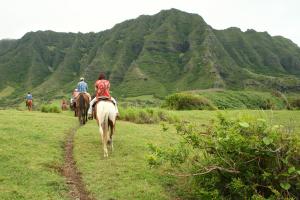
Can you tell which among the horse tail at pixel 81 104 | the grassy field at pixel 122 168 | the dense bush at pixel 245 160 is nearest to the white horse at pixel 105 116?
the grassy field at pixel 122 168

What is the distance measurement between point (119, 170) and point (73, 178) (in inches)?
56.4

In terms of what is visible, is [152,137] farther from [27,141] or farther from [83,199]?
[83,199]

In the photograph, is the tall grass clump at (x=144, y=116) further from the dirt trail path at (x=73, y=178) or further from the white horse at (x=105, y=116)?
the white horse at (x=105, y=116)

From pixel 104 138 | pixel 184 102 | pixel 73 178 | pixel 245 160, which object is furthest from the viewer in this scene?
pixel 184 102

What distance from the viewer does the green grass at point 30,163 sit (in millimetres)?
9594

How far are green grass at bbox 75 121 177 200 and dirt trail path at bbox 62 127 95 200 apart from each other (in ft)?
0.55

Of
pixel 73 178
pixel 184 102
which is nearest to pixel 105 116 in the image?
pixel 73 178

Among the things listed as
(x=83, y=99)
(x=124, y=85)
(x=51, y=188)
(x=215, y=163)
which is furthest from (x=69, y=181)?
(x=124, y=85)

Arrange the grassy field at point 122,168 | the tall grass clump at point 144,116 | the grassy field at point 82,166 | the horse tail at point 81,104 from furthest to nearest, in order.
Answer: the tall grass clump at point 144,116, the horse tail at point 81,104, the grassy field at point 122,168, the grassy field at point 82,166

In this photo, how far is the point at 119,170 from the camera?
1166 centimetres

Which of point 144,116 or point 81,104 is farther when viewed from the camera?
Answer: point 144,116

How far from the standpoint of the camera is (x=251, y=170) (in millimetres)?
9039

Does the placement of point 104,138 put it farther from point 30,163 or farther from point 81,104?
point 81,104

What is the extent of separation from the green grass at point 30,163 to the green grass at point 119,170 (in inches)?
32.3
